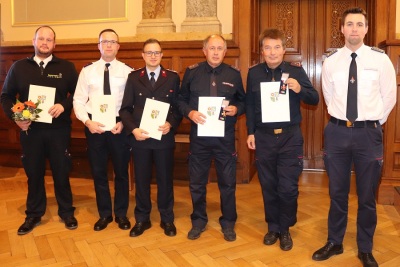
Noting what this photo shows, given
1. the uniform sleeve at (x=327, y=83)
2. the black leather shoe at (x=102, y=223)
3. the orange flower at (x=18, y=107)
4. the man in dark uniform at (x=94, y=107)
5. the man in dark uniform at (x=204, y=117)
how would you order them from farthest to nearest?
the black leather shoe at (x=102, y=223), the man in dark uniform at (x=94, y=107), the orange flower at (x=18, y=107), the man in dark uniform at (x=204, y=117), the uniform sleeve at (x=327, y=83)

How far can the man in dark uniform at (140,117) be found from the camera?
3314 mm

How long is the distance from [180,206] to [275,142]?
158 centimetres

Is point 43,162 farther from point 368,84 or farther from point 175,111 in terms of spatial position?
point 368,84

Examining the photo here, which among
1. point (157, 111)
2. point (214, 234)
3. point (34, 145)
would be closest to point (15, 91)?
point (34, 145)

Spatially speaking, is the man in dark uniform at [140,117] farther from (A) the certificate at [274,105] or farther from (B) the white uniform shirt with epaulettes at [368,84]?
(B) the white uniform shirt with epaulettes at [368,84]

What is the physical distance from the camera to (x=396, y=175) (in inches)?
175

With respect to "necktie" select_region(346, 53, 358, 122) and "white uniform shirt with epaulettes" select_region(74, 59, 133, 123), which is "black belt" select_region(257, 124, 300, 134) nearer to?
"necktie" select_region(346, 53, 358, 122)

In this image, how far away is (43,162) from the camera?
361 cm

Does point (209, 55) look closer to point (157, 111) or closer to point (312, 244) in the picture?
point (157, 111)

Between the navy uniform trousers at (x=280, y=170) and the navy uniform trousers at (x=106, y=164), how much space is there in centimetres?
114

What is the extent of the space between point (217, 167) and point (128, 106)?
0.86 meters

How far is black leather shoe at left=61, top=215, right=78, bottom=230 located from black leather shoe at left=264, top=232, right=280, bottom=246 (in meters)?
1.62

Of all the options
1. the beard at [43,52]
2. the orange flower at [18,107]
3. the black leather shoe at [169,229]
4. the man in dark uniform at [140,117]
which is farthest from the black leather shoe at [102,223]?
the beard at [43,52]

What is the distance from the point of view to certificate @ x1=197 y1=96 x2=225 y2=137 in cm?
320
